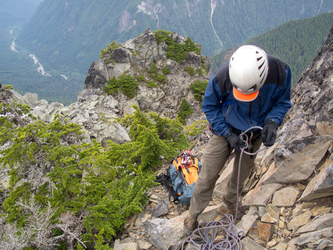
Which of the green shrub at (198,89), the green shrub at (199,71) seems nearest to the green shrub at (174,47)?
the green shrub at (199,71)

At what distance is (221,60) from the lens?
168 m

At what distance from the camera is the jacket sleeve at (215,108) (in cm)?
335

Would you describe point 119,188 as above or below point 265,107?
below

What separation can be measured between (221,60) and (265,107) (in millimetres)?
177655

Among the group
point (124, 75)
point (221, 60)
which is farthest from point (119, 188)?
point (221, 60)

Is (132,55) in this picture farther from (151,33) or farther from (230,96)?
(230,96)

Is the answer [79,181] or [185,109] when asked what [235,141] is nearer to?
[79,181]

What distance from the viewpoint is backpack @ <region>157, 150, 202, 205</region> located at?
5.17 metres

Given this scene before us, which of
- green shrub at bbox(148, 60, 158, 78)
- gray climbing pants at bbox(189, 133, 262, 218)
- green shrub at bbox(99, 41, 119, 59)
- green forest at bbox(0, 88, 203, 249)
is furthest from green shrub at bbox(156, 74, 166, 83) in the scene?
gray climbing pants at bbox(189, 133, 262, 218)

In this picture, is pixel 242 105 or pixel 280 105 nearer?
pixel 242 105

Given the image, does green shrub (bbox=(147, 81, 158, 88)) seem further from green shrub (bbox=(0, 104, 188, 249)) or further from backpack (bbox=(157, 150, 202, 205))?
backpack (bbox=(157, 150, 202, 205))

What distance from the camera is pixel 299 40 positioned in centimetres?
14450

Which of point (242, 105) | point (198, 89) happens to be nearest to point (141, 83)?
point (198, 89)

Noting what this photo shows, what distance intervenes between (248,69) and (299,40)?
17914 cm
